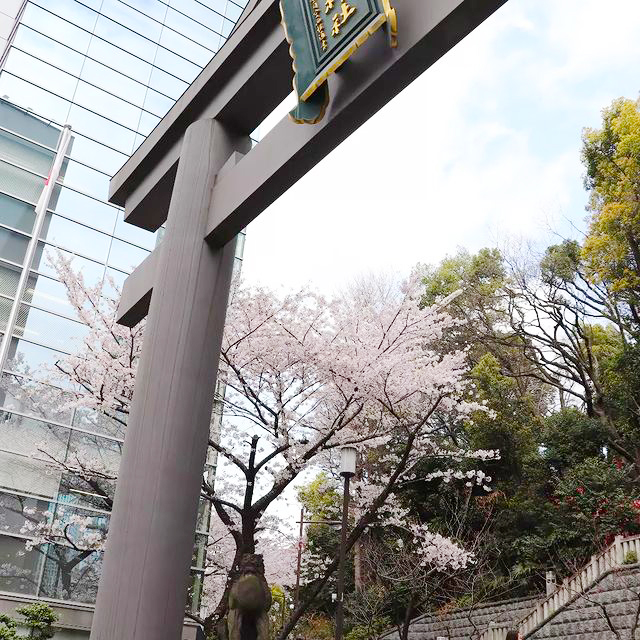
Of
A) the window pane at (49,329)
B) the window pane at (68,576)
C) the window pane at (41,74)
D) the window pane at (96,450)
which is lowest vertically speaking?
the window pane at (68,576)

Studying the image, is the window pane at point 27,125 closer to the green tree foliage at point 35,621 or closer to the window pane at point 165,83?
the window pane at point 165,83

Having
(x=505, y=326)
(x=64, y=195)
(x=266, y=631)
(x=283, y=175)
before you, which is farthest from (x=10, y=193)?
(x=505, y=326)

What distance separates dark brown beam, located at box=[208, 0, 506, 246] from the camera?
1858 mm

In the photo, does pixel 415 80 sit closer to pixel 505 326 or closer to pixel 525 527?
pixel 525 527

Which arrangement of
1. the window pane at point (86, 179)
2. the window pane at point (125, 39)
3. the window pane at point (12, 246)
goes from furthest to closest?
the window pane at point (125, 39), the window pane at point (86, 179), the window pane at point (12, 246)

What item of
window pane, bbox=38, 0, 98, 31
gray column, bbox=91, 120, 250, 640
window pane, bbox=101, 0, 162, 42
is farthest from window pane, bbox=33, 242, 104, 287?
gray column, bbox=91, 120, 250, 640

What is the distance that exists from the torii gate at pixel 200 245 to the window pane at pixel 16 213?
11.9 m

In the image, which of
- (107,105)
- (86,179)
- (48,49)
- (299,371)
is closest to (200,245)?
(299,371)

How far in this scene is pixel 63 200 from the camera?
47.6 feet

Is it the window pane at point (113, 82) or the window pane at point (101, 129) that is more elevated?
the window pane at point (113, 82)

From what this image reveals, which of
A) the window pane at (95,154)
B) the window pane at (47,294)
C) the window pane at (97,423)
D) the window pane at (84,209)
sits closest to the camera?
the window pane at (97,423)

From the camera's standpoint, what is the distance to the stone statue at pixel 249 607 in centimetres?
403

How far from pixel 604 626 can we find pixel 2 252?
45.3 feet

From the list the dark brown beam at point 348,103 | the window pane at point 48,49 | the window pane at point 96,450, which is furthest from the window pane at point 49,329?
the dark brown beam at point 348,103
